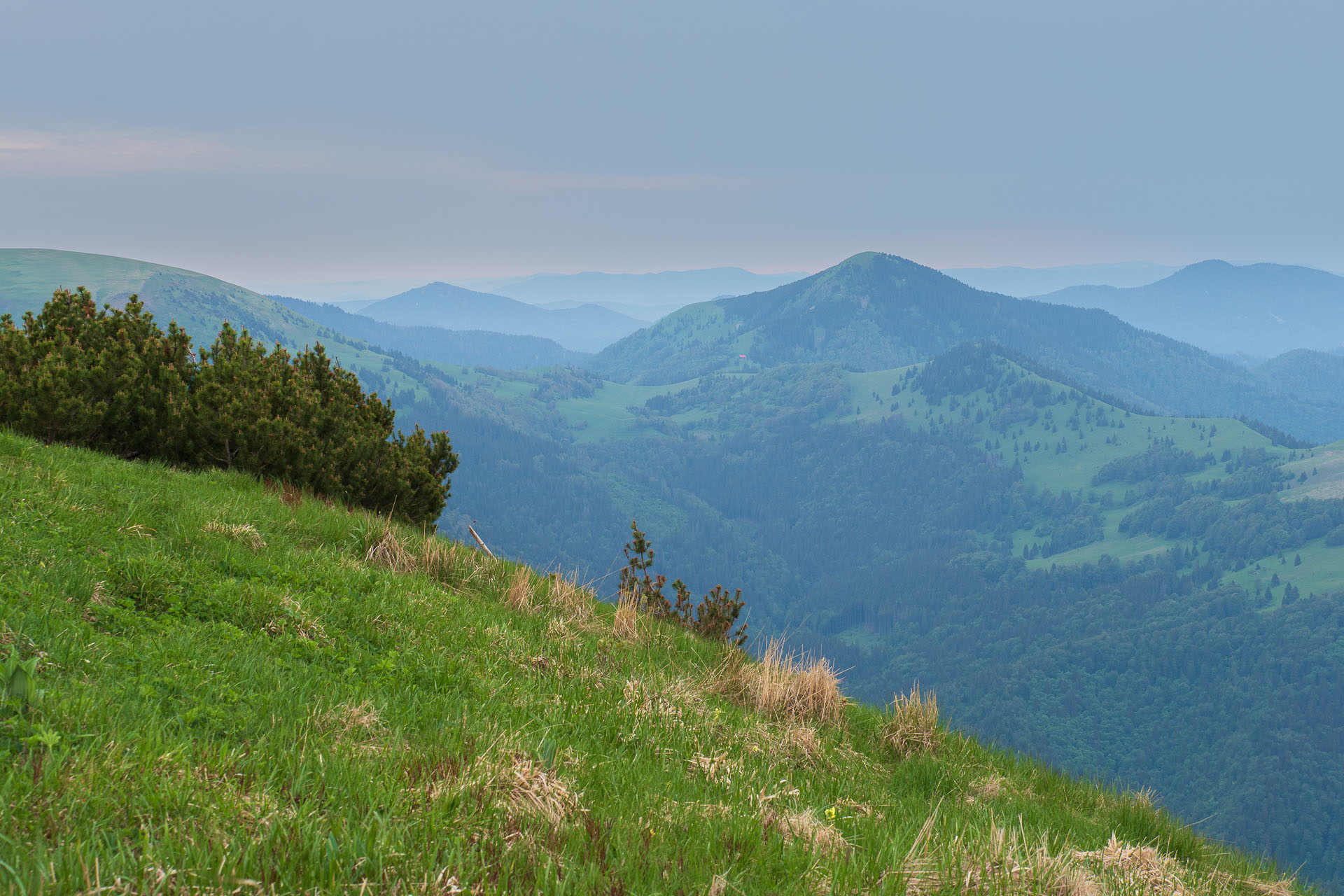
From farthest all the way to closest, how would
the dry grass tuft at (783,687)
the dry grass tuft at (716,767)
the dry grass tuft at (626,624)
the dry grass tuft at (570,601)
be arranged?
the dry grass tuft at (570,601), the dry grass tuft at (626,624), the dry grass tuft at (783,687), the dry grass tuft at (716,767)

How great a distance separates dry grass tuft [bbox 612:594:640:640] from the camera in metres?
9.60

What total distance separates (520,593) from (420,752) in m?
5.50

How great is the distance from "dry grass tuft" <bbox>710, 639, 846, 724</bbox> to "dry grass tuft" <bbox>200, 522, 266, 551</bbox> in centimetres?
539

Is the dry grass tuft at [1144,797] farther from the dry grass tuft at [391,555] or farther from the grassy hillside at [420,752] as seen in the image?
the dry grass tuft at [391,555]

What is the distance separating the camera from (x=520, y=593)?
981cm

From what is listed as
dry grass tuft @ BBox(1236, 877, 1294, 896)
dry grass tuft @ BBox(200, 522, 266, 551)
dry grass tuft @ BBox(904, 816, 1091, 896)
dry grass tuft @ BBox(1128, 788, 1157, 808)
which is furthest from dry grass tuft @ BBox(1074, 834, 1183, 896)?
dry grass tuft @ BBox(200, 522, 266, 551)

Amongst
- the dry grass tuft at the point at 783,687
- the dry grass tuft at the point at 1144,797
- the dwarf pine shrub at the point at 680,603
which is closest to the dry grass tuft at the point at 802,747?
the dry grass tuft at the point at 783,687

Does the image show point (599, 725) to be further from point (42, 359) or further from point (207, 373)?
point (42, 359)

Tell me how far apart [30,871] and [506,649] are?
194 inches

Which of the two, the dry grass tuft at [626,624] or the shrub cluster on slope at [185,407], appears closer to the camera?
the dry grass tuft at [626,624]

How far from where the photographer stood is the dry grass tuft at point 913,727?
8.29 m

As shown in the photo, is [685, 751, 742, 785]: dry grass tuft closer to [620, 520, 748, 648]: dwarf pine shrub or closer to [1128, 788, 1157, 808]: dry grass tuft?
[1128, 788, 1157, 808]: dry grass tuft

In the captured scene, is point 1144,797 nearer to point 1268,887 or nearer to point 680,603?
point 1268,887

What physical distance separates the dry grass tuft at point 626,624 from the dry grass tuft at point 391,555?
106 inches
